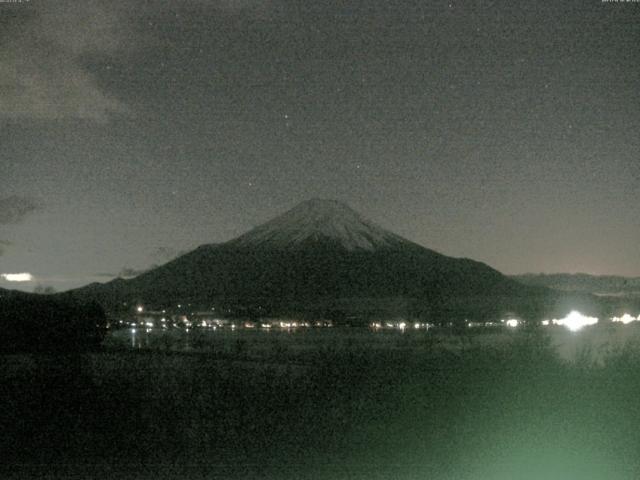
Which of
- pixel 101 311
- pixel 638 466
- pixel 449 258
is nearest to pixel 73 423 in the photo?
pixel 638 466

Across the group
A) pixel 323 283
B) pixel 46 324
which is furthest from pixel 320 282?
pixel 46 324

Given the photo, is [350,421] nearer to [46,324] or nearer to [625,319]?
[46,324]

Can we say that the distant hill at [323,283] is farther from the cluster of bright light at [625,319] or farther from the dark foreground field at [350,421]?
the dark foreground field at [350,421]

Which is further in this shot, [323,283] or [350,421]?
[323,283]

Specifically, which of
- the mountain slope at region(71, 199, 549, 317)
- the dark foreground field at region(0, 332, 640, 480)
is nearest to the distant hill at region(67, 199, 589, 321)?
the mountain slope at region(71, 199, 549, 317)

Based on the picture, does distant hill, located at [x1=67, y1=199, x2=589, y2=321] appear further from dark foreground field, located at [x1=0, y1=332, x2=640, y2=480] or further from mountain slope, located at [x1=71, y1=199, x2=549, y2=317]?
dark foreground field, located at [x1=0, y1=332, x2=640, y2=480]

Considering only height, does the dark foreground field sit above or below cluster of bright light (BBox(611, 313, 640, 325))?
below

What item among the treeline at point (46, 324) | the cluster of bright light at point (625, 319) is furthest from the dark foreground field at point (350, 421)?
the cluster of bright light at point (625, 319)
